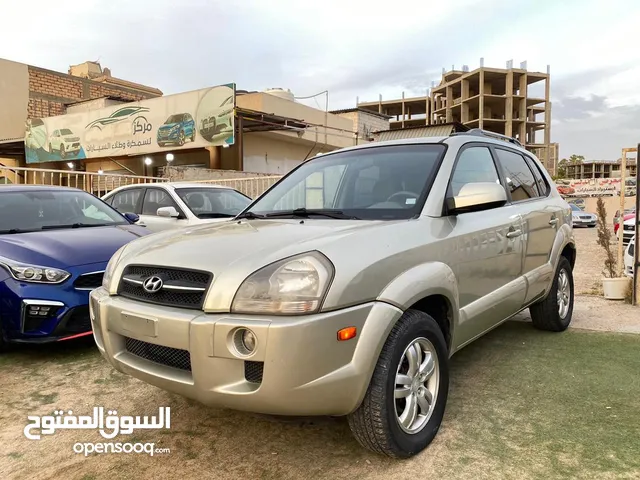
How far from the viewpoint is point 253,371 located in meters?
2.05

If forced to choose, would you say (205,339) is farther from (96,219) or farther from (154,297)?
(96,219)

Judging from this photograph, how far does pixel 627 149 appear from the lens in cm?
599

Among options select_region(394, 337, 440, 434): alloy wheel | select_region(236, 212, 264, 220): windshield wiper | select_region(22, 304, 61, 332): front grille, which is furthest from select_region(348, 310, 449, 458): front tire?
select_region(22, 304, 61, 332): front grille

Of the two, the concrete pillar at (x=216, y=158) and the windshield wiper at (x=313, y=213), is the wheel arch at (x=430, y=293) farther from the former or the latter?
the concrete pillar at (x=216, y=158)

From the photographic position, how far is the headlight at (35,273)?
3.83 m

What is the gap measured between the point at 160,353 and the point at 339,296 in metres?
0.94

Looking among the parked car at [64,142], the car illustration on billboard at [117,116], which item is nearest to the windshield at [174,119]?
the car illustration on billboard at [117,116]

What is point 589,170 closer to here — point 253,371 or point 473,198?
point 473,198

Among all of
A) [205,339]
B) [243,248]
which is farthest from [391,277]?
[205,339]

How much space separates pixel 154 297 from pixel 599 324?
177 inches

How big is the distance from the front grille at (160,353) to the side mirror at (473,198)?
1.69m

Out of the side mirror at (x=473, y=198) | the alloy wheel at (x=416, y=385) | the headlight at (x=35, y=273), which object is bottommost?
the alloy wheel at (x=416, y=385)

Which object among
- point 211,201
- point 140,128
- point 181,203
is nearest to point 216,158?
point 140,128

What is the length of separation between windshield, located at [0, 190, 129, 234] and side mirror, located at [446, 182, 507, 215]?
379 cm
